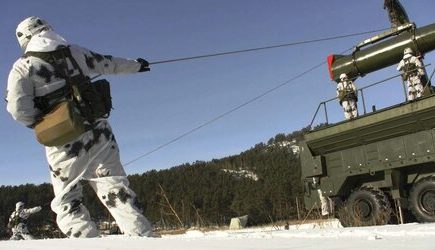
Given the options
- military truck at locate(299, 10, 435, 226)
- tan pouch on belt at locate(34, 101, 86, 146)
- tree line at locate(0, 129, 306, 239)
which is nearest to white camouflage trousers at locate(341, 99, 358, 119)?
military truck at locate(299, 10, 435, 226)

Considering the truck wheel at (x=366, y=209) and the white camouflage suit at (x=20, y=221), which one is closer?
the truck wheel at (x=366, y=209)

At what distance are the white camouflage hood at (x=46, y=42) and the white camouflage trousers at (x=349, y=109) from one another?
6743mm

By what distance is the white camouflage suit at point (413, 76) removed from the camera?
29.1 feet

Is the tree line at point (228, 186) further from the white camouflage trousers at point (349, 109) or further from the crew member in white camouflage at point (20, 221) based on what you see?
the white camouflage trousers at point (349, 109)

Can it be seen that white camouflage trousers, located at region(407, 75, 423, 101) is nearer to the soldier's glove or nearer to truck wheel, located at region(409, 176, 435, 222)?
truck wheel, located at region(409, 176, 435, 222)

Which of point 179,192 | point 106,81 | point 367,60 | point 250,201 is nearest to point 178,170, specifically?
point 179,192

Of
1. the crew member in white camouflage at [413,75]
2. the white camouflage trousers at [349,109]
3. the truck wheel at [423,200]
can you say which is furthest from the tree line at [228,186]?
the truck wheel at [423,200]

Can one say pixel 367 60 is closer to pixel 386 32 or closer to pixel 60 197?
pixel 386 32

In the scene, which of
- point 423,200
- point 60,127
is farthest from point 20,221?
point 60,127

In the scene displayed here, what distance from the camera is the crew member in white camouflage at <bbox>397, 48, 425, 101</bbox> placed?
8.87m

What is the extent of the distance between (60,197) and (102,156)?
43cm

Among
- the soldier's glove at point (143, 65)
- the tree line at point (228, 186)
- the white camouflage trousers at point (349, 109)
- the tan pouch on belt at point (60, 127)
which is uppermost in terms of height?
the tree line at point (228, 186)

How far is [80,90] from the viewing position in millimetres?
3947

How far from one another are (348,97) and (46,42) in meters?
7.09
